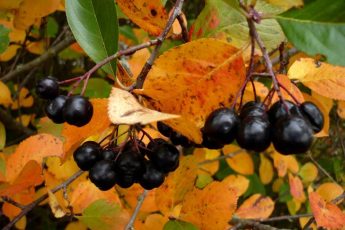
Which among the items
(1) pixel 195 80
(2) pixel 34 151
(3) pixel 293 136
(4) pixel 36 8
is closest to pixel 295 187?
(2) pixel 34 151

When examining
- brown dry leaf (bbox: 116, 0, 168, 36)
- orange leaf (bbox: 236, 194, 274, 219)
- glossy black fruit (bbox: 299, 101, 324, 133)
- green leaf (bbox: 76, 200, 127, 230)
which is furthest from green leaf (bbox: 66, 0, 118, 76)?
orange leaf (bbox: 236, 194, 274, 219)

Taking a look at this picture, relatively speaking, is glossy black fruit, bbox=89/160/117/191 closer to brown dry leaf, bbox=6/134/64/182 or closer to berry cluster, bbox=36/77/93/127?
berry cluster, bbox=36/77/93/127

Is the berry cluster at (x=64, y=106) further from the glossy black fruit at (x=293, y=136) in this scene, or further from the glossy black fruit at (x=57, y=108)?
the glossy black fruit at (x=293, y=136)

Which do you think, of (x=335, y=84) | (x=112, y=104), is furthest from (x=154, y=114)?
(x=335, y=84)

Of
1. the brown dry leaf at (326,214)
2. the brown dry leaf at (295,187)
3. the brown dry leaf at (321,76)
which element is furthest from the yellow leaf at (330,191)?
the brown dry leaf at (321,76)

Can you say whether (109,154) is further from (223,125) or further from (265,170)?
(265,170)

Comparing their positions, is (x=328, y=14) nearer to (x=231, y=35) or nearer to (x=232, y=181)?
(x=231, y=35)
